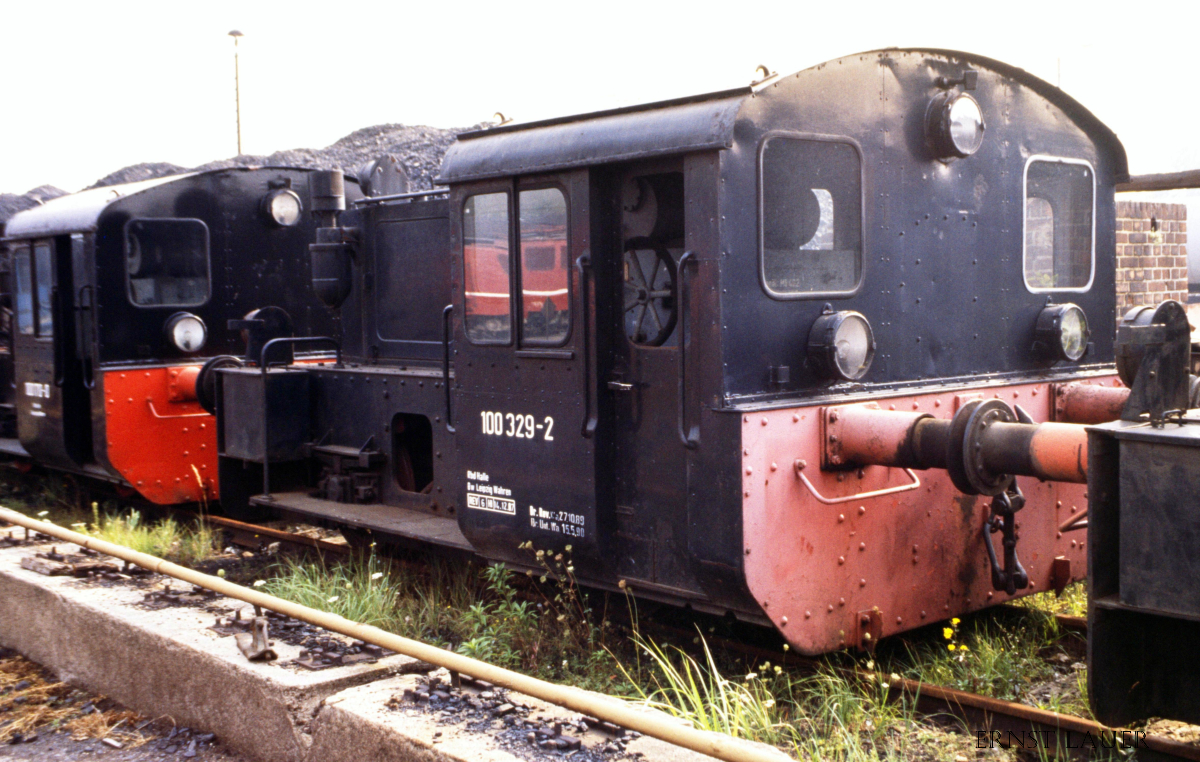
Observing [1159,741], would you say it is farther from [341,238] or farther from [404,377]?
[341,238]

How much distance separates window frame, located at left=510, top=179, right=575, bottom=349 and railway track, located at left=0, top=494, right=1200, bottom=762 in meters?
1.53

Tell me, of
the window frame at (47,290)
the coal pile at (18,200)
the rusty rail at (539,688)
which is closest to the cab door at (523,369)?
the rusty rail at (539,688)

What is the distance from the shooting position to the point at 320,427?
8.45 metres

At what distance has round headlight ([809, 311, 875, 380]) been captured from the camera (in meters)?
4.92

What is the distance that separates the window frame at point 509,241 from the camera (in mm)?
5637

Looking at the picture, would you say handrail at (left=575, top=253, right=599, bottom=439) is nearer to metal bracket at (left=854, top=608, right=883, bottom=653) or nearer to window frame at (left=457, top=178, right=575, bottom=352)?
window frame at (left=457, top=178, right=575, bottom=352)

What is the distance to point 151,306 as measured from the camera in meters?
9.57

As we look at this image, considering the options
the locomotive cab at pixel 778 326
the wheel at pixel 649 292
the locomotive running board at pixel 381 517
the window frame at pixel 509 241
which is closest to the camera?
the locomotive cab at pixel 778 326

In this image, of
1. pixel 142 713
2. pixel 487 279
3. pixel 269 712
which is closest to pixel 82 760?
pixel 142 713

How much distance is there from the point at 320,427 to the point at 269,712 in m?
4.68

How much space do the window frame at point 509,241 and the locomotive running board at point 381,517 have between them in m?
1.21

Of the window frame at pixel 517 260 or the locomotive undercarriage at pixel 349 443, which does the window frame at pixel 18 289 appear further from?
the window frame at pixel 517 260

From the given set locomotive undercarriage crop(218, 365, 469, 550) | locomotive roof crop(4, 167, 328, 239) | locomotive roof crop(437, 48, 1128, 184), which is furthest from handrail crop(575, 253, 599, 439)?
locomotive roof crop(4, 167, 328, 239)

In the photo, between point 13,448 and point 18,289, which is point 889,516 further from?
point 13,448
